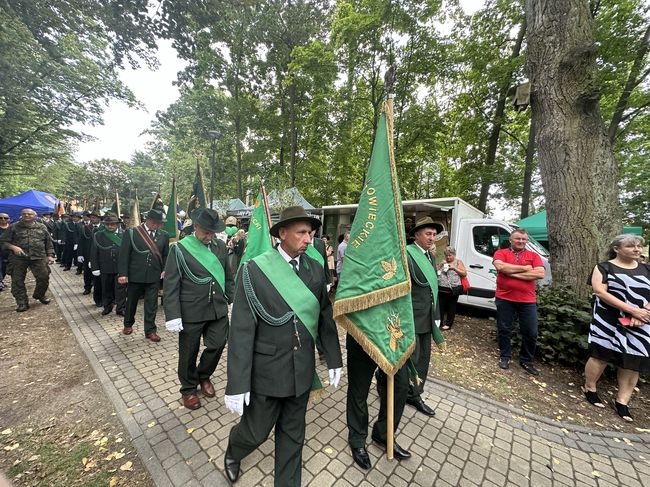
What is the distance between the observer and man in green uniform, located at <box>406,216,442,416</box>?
9.82 ft

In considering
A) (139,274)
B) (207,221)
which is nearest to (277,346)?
(207,221)

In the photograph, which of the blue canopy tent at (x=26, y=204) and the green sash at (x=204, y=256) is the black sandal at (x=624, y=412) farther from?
the blue canopy tent at (x=26, y=204)

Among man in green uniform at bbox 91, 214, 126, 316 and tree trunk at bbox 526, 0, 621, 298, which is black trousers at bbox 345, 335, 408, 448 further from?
man in green uniform at bbox 91, 214, 126, 316

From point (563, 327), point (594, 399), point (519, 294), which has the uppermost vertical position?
point (519, 294)

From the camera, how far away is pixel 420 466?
2525 mm

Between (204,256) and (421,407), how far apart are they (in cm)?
319

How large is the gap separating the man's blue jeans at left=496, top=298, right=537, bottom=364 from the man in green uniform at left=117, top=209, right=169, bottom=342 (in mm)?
5938

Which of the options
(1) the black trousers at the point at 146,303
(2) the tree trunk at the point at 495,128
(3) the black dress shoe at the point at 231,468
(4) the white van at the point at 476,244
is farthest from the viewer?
(2) the tree trunk at the point at 495,128

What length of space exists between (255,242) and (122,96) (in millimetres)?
15917

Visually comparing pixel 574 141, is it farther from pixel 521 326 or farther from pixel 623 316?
pixel 521 326

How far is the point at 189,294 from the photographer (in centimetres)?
318

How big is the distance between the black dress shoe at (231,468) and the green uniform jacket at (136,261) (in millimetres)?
3845

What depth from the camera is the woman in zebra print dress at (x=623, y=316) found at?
328cm

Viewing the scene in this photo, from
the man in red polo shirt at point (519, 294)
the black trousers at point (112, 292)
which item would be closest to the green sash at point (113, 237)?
the black trousers at point (112, 292)
